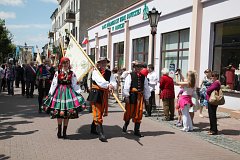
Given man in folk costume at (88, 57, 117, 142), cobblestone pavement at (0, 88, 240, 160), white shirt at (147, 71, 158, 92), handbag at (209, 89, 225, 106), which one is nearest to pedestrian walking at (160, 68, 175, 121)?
cobblestone pavement at (0, 88, 240, 160)

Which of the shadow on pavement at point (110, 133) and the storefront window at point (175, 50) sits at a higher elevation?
the storefront window at point (175, 50)

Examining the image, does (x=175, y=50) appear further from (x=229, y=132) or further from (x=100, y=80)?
(x=100, y=80)

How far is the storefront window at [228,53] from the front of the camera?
11.7 metres

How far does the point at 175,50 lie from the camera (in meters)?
16.2

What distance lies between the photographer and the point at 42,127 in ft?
26.0

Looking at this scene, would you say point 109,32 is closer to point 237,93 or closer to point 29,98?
point 29,98

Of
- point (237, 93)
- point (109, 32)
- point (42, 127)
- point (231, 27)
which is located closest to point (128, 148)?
point (42, 127)

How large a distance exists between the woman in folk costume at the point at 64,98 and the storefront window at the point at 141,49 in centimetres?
1314

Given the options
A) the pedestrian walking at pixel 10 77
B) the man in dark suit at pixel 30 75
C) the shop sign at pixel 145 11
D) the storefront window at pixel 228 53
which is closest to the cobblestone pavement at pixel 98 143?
the storefront window at pixel 228 53

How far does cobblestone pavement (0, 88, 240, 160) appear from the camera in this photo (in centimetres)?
566

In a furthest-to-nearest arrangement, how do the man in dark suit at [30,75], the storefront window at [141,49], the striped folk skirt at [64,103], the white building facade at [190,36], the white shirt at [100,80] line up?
1. the storefront window at [141,49]
2. the man in dark suit at [30,75]
3. the white building facade at [190,36]
4. the white shirt at [100,80]
5. the striped folk skirt at [64,103]

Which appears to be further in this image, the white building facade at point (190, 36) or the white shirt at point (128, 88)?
the white building facade at point (190, 36)

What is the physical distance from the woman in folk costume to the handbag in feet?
10.4

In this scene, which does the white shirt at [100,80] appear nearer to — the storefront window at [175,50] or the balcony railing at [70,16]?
the storefront window at [175,50]
